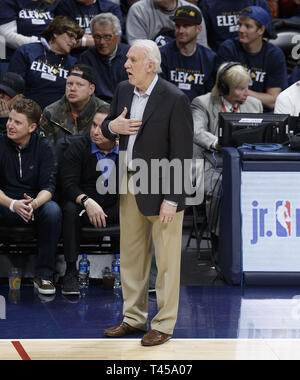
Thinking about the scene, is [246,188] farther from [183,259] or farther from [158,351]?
[158,351]

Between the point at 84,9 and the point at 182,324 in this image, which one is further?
the point at 84,9

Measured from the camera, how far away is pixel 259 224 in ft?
18.4

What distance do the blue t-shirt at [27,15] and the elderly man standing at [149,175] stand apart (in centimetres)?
325

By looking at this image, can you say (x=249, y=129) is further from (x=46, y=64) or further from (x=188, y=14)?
(x=46, y=64)

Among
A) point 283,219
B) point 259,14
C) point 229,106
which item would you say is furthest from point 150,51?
point 259,14

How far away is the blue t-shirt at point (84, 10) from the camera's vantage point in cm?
736

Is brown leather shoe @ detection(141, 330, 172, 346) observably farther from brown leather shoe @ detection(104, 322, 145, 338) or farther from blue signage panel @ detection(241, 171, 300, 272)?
blue signage panel @ detection(241, 171, 300, 272)

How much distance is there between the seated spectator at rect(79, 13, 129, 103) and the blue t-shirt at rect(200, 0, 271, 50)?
1.40m

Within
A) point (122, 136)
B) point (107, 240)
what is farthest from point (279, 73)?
point (122, 136)

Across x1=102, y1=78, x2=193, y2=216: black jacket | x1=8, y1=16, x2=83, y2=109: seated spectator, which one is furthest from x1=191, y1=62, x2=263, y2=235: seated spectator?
x1=102, y1=78, x2=193, y2=216: black jacket

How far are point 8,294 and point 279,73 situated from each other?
11.8ft

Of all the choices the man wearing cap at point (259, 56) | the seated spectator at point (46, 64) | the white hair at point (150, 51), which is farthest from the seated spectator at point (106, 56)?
the white hair at point (150, 51)

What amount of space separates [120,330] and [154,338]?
0.28 metres

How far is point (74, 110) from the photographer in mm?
6055
